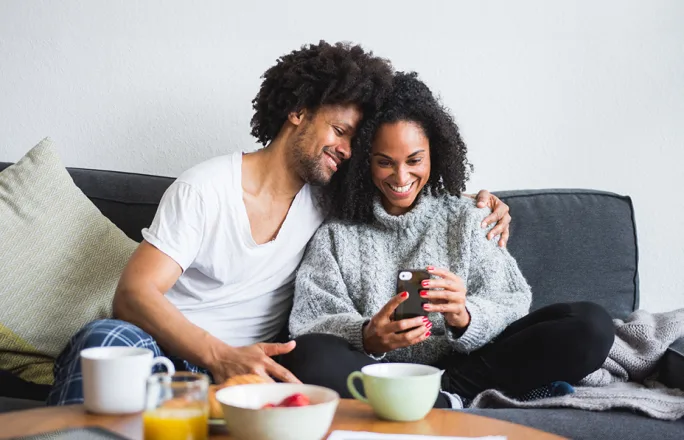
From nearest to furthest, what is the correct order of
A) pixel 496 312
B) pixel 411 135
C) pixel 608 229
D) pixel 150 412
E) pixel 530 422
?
pixel 150 412
pixel 530 422
pixel 496 312
pixel 411 135
pixel 608 229

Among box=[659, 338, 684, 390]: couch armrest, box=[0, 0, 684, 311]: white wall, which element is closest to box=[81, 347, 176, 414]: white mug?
box=[659, 338, 684, 390]: couch armrest

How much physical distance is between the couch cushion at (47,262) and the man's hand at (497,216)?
0.88m

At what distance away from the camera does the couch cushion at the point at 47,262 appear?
179 cm

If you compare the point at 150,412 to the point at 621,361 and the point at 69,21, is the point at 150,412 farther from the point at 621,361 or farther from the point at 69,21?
the point at 69,21

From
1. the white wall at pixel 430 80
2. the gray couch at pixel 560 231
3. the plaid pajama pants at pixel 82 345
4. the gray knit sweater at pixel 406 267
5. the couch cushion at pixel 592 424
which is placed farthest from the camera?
the white wall at pixel 430 80

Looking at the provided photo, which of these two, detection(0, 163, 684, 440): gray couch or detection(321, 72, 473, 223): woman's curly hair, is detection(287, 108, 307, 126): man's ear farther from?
detection(0, 163, 684, 440): gray couch

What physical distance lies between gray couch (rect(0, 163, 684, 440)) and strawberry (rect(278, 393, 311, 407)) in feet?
3.81

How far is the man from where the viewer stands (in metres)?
1.67

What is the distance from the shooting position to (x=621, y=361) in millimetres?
1800

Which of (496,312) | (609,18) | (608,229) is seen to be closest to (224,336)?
(496,312)

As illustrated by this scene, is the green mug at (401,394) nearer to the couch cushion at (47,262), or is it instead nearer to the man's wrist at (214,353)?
the man's wrist at (214,353)

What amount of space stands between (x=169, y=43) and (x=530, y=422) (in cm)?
151

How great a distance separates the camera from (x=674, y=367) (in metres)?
1.75

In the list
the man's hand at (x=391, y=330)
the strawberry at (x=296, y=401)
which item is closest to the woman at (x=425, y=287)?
the man's hand at (x=391, y=330)
